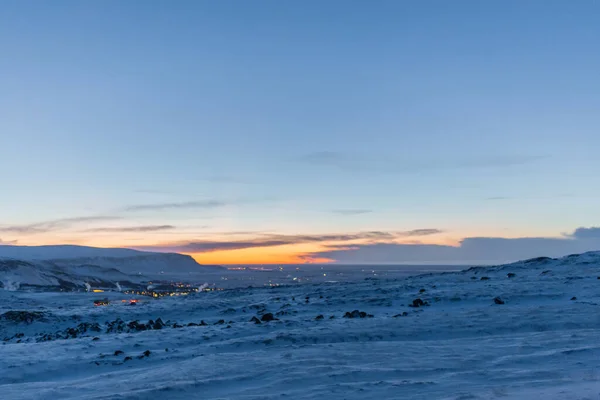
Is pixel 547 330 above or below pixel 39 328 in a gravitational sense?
above

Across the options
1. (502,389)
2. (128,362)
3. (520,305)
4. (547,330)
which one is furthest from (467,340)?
(128,362)

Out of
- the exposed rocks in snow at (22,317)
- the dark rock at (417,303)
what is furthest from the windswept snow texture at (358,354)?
the exposed rocks in snow at (22,317)

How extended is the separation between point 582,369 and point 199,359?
22.8 ft

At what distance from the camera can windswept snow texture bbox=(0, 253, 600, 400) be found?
7.39 metres

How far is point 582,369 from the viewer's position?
7602 mm

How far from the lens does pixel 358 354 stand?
32.1 feet

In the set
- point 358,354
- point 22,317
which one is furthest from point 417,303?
point 22,317

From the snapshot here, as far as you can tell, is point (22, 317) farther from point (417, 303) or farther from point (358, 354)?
point (358, 354)

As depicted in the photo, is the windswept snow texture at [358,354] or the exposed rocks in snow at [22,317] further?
the exposed rocks in snow at [22,317]

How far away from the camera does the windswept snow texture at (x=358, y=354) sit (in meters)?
7.39

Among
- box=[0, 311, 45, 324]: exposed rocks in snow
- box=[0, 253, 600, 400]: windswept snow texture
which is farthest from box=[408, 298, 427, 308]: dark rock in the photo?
box=[0, 311, 45, 324]: exposed rocks in snow

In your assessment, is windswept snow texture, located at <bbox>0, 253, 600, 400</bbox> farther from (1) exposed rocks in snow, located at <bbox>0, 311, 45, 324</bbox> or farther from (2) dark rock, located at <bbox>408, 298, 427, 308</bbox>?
(1) exposed rocks in snow, located at <bbox>0, 311, 45, 324</bbox>

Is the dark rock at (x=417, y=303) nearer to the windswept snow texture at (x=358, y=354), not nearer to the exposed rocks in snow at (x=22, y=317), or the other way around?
the windswept snow texture at (x=358, y=354)

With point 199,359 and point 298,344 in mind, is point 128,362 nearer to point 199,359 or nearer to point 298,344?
point 199,359
